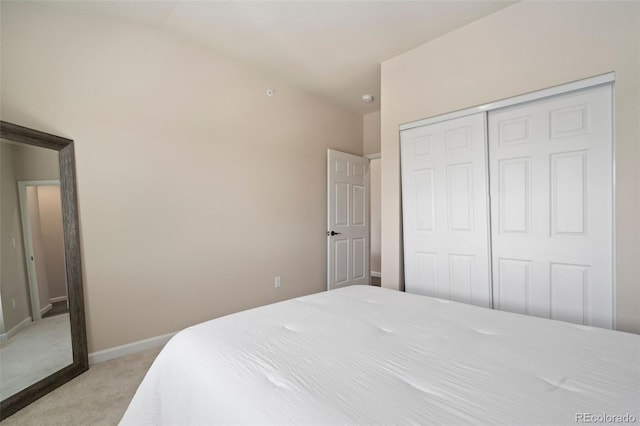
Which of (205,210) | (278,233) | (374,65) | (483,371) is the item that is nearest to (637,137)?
(483,371)

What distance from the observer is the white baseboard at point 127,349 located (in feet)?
7.08

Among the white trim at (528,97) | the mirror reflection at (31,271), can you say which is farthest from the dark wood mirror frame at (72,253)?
the white trim at (528,97)

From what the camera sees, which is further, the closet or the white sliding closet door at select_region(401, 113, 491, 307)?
the white sliding closet door at select_region(401, 113, 491, 307)

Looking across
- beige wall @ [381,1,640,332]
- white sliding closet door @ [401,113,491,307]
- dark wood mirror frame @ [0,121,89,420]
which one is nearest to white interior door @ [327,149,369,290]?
beige wall @ [381,1,640,332]

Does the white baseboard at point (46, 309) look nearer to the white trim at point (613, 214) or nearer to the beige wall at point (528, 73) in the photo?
the beige wall at point (528, 73)

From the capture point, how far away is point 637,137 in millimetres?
1669

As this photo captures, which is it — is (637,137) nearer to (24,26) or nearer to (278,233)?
(278,233)

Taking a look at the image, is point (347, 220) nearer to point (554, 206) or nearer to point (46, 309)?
point (554, 206)

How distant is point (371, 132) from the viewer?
4.33m

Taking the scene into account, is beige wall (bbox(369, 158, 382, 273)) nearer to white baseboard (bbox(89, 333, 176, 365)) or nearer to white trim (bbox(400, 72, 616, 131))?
white trim (bbox(400, 72, 616, 131))

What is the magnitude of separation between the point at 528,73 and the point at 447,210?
115cm

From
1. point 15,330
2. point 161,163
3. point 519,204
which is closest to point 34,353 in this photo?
point 15,330

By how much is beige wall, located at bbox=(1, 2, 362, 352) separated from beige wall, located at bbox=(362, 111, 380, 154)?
1277 mm

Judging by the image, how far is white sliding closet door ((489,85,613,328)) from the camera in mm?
1822
